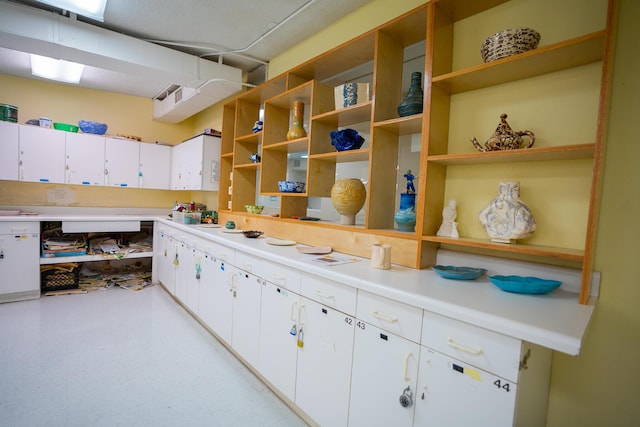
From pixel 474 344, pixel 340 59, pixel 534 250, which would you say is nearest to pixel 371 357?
pixel 474 344

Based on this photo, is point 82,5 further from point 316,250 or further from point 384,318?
point 384,318

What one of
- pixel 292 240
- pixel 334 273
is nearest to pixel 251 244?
pixel 292 240

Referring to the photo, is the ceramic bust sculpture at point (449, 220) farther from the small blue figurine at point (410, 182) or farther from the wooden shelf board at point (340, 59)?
the wooden shelf board at point (340, 59)

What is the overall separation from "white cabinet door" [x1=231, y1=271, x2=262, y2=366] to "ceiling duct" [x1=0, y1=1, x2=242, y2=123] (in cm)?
241

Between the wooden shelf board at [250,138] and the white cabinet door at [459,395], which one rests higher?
the wooden shelf board at [250,138]

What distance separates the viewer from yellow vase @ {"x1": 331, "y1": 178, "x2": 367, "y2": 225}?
6.93 ft

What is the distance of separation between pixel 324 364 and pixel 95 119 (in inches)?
201

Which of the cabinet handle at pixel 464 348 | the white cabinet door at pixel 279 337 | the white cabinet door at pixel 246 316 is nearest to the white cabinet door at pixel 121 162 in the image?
the white cabinet door at pixel 246 316

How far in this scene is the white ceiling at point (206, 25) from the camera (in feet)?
8.36

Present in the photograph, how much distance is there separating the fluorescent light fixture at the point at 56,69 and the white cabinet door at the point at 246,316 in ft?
11.3

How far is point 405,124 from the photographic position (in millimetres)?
1843

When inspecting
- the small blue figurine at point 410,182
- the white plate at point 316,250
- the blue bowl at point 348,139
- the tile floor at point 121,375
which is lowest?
the tile floor at point 121,375

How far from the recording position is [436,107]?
1.70 m

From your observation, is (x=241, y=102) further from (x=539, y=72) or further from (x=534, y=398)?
(x=534, y=398)
